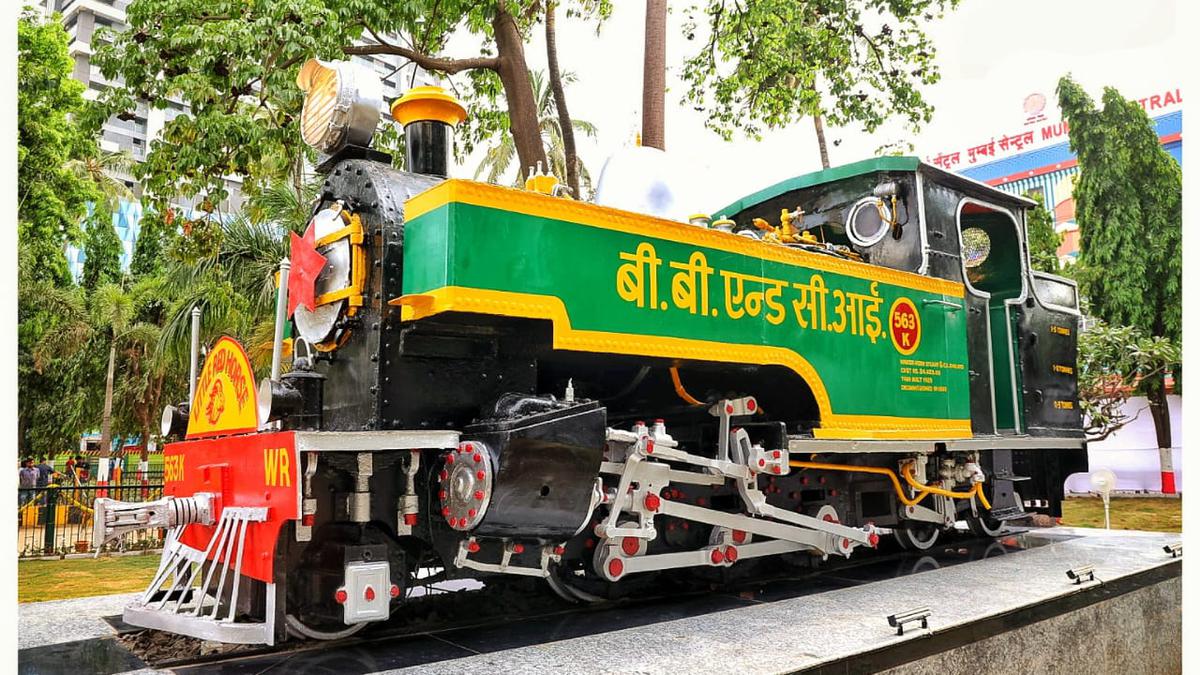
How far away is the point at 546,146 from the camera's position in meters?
15.4

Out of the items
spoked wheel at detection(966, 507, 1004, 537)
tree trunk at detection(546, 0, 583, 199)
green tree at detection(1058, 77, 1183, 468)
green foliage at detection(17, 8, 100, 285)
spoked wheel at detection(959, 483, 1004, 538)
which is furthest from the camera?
green tree at detection(1058, 77, 1183, 468)

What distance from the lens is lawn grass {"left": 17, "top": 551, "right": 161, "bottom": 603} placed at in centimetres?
729

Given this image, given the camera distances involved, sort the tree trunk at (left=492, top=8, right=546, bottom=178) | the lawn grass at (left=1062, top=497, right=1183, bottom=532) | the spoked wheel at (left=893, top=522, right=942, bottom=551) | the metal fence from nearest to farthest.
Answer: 1. the spoked wheel at (left=893, top=522, right=942, bottom=551)
2. the tree trunk at (left=492, top=8, right=546, bottom=178)
3. the metal fence
4. the lawn grass at (left=1062, top=497, right=1183, bottom=532)

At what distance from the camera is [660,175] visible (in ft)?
13.9

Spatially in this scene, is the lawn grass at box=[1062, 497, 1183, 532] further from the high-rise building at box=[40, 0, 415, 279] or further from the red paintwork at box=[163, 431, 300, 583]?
the high-rise building at box=[40, 0, 415, 279]

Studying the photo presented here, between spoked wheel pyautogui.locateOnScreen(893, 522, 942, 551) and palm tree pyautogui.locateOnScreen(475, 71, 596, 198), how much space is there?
28.9ft

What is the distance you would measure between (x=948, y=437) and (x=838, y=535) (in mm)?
1100

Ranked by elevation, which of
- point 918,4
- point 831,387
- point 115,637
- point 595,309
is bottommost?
point 115,637

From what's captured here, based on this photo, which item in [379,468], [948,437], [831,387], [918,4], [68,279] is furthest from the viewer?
[68,279]

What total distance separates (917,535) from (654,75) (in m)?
5.10

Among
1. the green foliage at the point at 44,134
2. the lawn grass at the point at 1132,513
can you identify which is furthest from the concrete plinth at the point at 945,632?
the green foliage at the point at 44,134

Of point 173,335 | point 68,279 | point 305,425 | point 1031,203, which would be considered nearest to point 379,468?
point 305,425

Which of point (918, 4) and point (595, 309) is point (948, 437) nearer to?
point (595, 309)

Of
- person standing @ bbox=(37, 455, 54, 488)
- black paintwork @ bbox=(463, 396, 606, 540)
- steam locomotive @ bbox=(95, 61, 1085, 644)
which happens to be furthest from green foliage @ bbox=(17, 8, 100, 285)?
black paintwork @ bbox=(463, 396, 606, 540)
